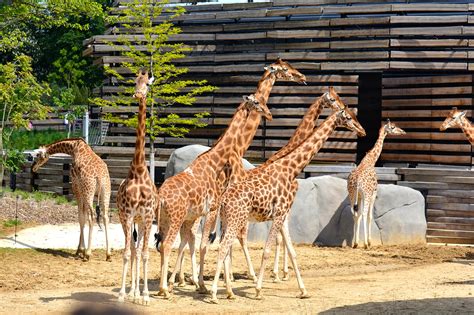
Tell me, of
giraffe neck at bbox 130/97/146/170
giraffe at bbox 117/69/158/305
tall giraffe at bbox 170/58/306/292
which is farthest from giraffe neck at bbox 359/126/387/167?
giraffe at bbox 117/69/158/305

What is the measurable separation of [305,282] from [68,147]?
5.31m

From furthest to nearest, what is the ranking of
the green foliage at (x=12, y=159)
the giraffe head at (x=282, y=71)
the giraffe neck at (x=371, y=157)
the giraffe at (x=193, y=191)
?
the green foliage at (x=12, y=159) < the giraffe neck at (x=371, y=157) < the giraffe head at (x=282, y=71) < the giraffe at (x=193, y=191)

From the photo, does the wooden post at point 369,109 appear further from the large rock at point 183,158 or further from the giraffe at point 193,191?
the giraffe at point 193,191

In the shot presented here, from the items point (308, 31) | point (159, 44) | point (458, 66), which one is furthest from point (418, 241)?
point (159, 44)

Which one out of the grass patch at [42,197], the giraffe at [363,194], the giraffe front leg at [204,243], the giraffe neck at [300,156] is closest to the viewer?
the giraffe front leg at [204,243]

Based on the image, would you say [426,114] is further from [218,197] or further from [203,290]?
[203,290]

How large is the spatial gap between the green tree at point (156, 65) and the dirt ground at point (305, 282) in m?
7.10

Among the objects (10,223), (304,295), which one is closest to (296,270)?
(304,295)

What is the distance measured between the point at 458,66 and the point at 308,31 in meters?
4.19

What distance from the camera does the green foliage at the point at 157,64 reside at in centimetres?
2275

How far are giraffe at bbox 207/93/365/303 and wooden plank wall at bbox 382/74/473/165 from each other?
10.7 m

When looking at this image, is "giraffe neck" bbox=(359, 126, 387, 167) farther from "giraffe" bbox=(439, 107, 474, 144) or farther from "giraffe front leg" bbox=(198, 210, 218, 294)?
"giraffe front leg" bbox=(198, 210, 218, 294)

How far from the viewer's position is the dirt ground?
34.5 ft

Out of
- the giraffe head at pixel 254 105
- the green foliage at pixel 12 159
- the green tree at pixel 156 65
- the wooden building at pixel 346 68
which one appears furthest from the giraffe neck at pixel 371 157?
the green foliage at pixel 12 159
